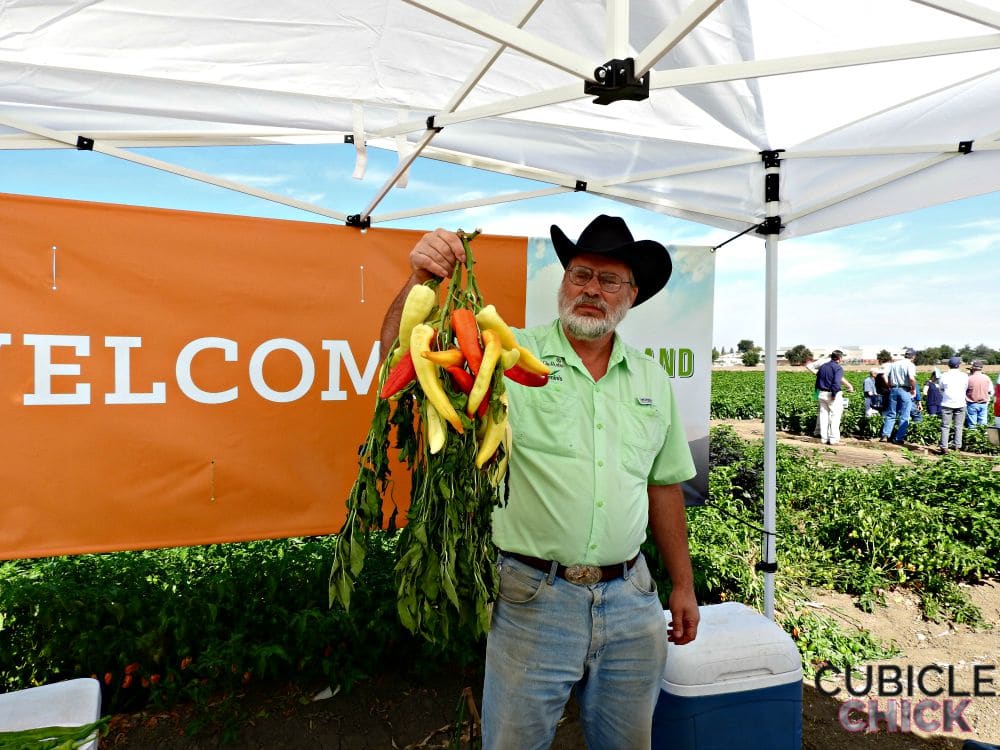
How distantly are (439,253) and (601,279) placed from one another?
0.78 metres

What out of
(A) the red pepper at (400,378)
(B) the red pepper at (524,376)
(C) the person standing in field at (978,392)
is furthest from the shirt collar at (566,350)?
(C) the person standing in field at (978,392)

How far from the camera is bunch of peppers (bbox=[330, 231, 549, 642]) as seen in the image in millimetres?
1586

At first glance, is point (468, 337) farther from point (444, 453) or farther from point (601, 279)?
point (601, 279)

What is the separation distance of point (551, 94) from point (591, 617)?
174 cm

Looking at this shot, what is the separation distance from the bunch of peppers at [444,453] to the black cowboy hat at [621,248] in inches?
31.4

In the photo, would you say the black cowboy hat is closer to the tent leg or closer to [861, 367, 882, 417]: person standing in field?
the tent leg

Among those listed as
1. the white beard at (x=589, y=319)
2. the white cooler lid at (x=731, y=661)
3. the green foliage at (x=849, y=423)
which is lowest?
the green foliage at (x=849, y=423)

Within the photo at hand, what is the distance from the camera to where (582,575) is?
7.07 ft

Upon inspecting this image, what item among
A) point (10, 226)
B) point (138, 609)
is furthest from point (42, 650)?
point (10, 226)

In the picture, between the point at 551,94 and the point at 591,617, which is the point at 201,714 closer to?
the point at 591,617

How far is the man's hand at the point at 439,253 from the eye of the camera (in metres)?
1.85

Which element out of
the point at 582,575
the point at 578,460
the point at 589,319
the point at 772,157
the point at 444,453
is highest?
the point at 772,157

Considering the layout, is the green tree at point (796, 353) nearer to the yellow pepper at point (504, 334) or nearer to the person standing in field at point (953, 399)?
the person standing in field at point (953, 399)

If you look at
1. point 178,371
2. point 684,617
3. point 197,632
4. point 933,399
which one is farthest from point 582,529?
point 933,399
